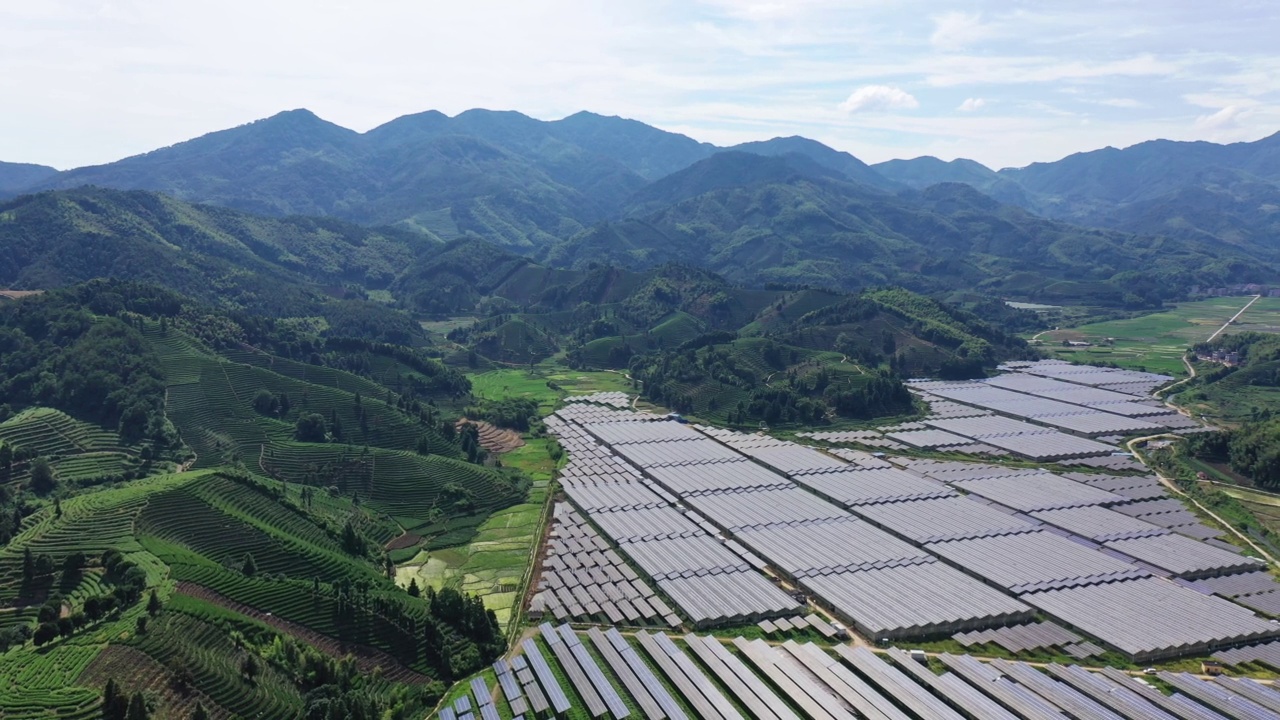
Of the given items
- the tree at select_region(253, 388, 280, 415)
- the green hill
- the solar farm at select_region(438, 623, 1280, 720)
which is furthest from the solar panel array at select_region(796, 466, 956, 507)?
the tree at select_region(253, 388, 280, 415)

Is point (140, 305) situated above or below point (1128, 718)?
above

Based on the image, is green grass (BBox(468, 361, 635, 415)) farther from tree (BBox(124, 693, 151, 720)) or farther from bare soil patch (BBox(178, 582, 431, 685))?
tree (BBox(124, 693, 151, 720))

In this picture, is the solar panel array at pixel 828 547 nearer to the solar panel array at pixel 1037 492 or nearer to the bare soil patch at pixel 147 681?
the solar panel array at pixel 1037 492

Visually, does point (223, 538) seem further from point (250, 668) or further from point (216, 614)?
point (250, 668)

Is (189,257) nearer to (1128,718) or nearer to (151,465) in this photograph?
(151,465)

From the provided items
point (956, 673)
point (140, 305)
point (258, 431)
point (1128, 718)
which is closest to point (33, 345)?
point (140, 305)

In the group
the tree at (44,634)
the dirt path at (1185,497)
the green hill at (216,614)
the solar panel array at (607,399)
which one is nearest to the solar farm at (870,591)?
the dirt path at (1185,497)
